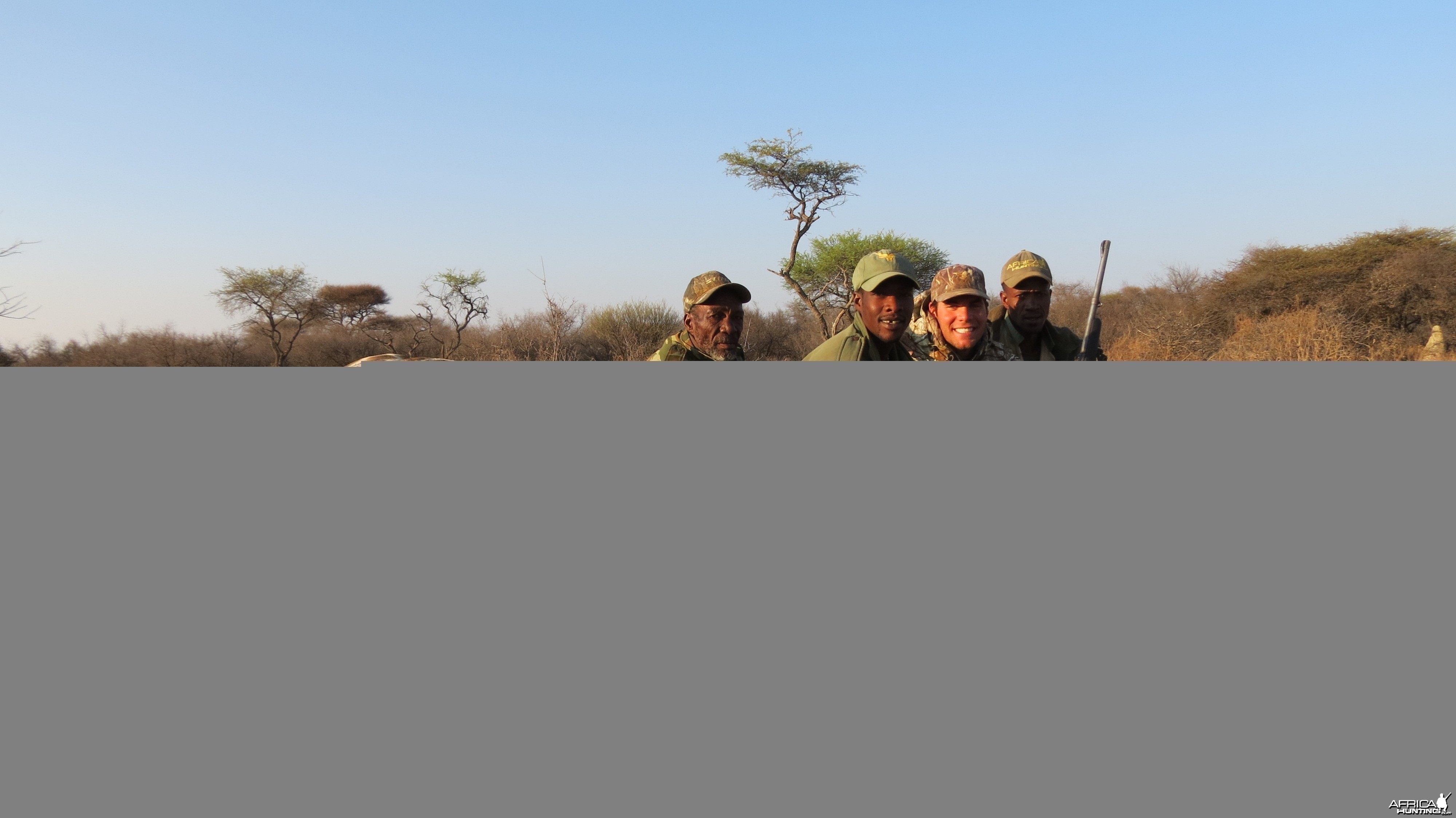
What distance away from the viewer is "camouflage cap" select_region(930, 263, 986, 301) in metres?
3.59

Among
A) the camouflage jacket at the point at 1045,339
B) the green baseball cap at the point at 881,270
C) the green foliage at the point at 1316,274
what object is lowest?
the camouflage jacket at the point at 1045,339

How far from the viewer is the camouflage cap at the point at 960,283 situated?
3590 millimetres

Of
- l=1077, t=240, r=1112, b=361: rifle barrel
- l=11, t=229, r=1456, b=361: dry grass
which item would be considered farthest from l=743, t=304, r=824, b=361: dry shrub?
l=1077, t=240, r=1112, b=361: rifle barrel

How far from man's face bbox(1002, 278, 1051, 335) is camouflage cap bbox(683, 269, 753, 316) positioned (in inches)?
54.5

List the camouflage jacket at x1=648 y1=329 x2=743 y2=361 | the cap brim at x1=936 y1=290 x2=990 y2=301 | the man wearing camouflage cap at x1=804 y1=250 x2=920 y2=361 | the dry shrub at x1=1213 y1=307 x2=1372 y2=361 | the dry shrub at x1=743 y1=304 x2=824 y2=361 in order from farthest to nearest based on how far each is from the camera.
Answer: the dry shrub at x1=743 y1=304 x2=824 y2=361 → the dry shrub at x1=1213 y1=307 x2=1372 y2=361 → the camouflage jacket at x1=648 y1=329 x2=743 y2=361 → the cap brim at x1=936 y1=290 x2=990 y2=301 → the man wearing camouflage cap at x1=804 y1=250 x2=920 y2=361

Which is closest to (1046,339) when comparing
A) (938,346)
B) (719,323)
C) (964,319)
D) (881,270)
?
(938,346)

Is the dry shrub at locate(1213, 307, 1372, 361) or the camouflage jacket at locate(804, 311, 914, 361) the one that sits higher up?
the dry shrub at locate(1213, 307, 1372, 361)

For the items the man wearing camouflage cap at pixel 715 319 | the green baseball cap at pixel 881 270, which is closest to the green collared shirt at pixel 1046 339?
the green baseball cap at pixel 881 270

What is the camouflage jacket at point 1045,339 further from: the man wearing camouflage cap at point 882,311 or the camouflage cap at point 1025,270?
the man wearing camouflage cap at point 882,311

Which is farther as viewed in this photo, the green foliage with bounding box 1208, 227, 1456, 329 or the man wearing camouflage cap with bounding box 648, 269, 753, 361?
the green foliage with bounding box 1208, 227, 1456, 329

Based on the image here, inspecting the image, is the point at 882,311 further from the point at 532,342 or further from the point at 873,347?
the point at 532,342

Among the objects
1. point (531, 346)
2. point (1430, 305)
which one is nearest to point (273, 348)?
point (531, 346)

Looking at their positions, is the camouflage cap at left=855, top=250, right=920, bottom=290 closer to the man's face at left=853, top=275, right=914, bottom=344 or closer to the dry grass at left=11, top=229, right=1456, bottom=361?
the man's face at left=853, top=275, right=914, bottom=344

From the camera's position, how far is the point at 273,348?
97.9 feet
